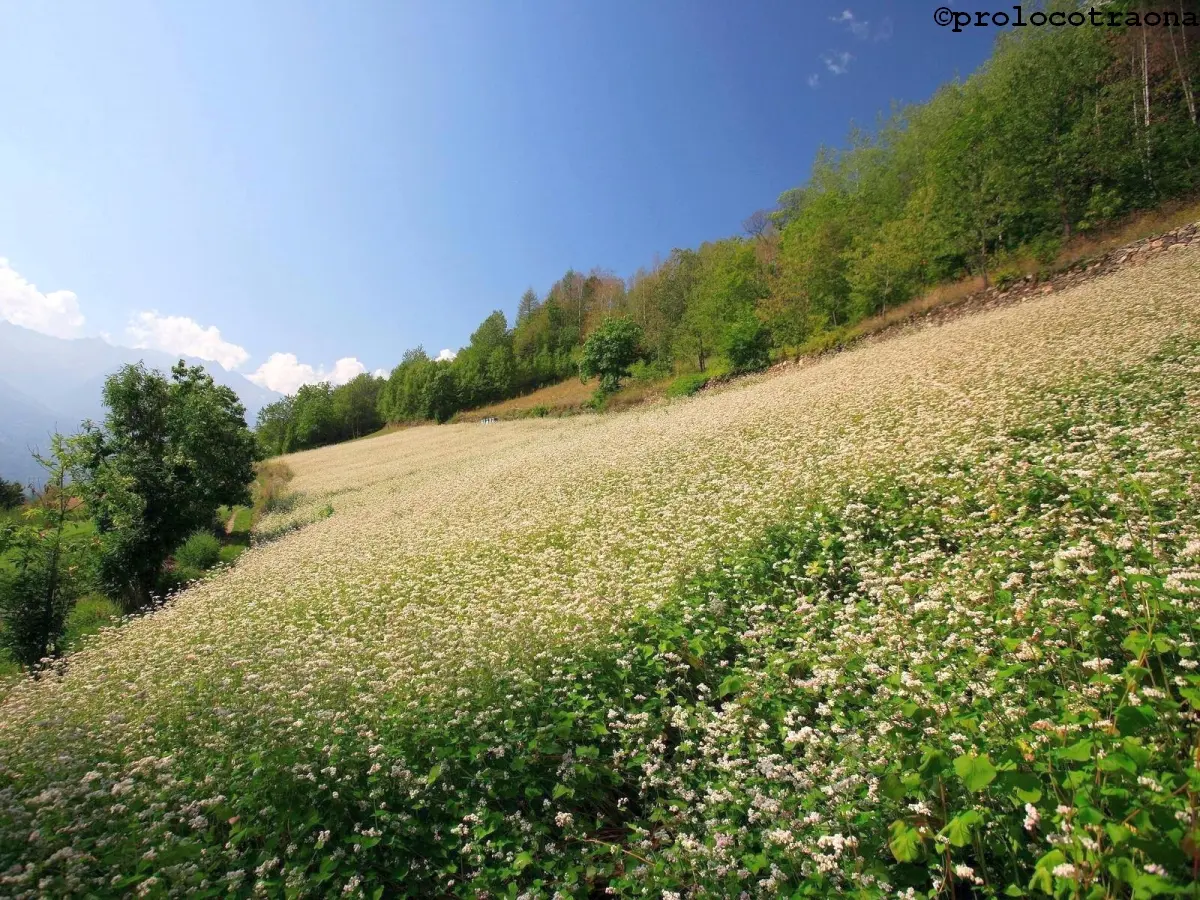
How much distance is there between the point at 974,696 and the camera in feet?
10.4

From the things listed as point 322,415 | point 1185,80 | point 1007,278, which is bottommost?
point 1007,278

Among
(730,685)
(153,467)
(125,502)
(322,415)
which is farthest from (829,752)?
(322,415)

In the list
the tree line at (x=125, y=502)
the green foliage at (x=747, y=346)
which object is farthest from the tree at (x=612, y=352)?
the tree line at (x=125, y=502)

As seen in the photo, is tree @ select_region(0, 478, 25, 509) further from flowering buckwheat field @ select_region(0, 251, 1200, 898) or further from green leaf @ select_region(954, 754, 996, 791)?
green leaf @ select_region(954, 754, 996, 791)

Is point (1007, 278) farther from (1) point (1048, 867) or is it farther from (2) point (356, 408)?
(2) point (356, 408)

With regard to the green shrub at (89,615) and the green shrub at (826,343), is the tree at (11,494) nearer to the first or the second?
the green shrub at (89,615)

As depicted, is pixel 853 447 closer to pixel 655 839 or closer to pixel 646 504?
pixel 646 504

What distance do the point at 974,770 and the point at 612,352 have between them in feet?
143

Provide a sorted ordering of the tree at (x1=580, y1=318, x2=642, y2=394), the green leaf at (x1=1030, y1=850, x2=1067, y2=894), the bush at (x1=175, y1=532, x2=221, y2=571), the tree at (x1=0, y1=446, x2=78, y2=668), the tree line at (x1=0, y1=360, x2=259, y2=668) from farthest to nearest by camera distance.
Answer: the tree at (x1=580, y1=318, x2=642, y2=394) < the bush at (x1=175, y1=532, x2=221, y2=571) < the tree line at (x1=0, y1=360, x2=259, y2=668) < the tree at (x1=0, y1=446, x2=78, y2=668) < the green leaf at (x1=1030, y1=850, x2=1067, y2=894)

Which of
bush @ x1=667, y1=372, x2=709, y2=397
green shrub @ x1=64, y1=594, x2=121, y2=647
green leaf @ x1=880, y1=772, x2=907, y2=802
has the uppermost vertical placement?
bush @ x1=667, y1=372, x2=709, y2=397

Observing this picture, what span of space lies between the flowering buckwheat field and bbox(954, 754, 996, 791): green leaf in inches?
2.0


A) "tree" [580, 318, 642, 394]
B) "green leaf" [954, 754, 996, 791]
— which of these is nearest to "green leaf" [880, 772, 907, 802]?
"green leaf" [954, 754, 996, 791]

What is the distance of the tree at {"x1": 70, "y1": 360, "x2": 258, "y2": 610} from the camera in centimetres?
1448

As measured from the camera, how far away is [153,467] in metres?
16.6
